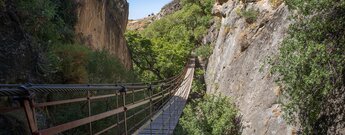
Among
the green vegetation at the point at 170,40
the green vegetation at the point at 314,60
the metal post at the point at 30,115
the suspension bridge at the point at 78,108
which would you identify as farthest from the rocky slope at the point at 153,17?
the metal post at the point at 30,115

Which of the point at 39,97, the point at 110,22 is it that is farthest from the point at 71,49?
the point at 110,22

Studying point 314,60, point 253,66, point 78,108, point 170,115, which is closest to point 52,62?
point 78,108

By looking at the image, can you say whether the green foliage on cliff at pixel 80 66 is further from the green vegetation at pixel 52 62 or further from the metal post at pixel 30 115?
the metal post at pixel 30 115

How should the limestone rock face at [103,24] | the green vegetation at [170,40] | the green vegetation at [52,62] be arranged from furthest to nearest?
the green vegetation at [170,40] < the limestone rock face at [103,24] < the green vegetation at [52,62]

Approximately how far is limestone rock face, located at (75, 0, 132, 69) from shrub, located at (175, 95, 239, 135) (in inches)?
154

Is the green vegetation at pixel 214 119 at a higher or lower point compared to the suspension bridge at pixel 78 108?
lower

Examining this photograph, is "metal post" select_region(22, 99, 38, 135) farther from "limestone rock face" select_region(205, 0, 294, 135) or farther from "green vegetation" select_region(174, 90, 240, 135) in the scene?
"green vegetation" select_region(174, 90, 240, 135)

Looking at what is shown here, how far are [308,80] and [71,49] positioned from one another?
4828 millimetres

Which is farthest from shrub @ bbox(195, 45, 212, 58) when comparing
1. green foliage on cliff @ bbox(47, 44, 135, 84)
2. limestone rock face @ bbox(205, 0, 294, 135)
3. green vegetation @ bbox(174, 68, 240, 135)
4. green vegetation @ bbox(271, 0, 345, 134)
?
green vegetation @ bbox(271, 0, 345, 134)

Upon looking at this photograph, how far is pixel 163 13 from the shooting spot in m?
37.0

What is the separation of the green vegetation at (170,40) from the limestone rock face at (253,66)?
6.51m

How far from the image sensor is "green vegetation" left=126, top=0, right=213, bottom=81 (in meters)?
21.6

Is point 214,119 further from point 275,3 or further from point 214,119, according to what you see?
point 275,3

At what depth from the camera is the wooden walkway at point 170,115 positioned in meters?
7.23
